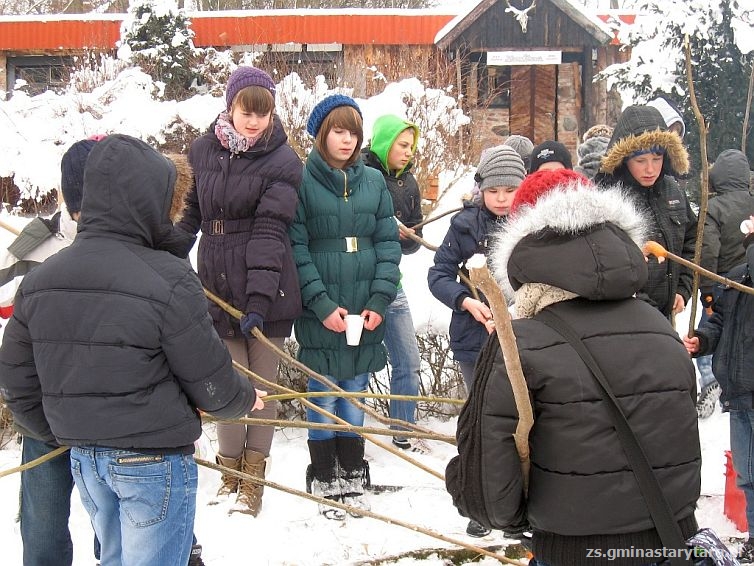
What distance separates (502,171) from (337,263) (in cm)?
90

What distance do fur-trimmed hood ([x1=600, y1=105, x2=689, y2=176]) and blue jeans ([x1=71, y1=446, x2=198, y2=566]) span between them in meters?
2.53

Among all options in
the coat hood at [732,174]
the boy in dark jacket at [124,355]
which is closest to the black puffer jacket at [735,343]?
the coat hood at [732,174]

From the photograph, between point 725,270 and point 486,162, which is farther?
point 725,270

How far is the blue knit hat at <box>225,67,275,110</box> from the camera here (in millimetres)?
3627

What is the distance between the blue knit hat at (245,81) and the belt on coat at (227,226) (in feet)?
1.78

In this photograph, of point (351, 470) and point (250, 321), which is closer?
point (250, 321)

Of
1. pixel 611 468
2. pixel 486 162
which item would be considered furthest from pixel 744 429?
pixel 611 468

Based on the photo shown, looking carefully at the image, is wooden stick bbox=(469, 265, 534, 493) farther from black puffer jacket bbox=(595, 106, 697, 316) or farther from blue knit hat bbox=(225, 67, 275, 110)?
blue knit hat bbox=(225, 67, 275, 110)

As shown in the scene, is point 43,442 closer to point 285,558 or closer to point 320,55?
point 285,558

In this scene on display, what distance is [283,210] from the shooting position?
11.8 feet

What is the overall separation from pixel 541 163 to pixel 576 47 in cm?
1246

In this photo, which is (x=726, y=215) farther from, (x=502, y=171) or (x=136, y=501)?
(x=136, y=501)

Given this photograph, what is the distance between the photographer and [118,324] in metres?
2.16

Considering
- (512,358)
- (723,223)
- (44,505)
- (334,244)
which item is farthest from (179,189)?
(723,223)
